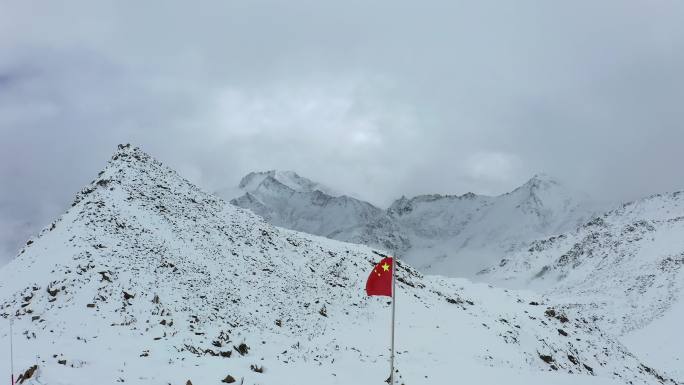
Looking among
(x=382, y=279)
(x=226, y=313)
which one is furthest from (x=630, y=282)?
(x=382, y=279)

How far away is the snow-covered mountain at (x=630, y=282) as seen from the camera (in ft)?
288

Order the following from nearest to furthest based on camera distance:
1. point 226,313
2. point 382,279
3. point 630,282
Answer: point 382,279, point 226,313, point 630,282

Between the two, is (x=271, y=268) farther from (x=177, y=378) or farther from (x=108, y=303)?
(x=177, y=378)

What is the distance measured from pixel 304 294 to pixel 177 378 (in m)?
19.4

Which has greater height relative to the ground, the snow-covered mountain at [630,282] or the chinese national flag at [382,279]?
the snow-covered mountain at [630,282]

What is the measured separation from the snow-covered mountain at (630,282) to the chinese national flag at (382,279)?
49985 mm

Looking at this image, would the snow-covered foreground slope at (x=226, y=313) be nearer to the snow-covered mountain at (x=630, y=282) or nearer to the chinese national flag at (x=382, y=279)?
the chinese national flag at (x=382, y=279)

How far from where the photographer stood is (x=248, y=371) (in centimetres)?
2017

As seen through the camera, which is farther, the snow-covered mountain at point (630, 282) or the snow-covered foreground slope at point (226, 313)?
the snow-covered mountain at point (630, 282)

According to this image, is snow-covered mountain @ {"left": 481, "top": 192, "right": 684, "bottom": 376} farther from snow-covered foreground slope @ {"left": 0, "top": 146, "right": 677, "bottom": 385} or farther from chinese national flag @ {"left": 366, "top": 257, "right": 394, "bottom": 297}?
chinese national flag @ {"left": 366, "top": 257, "right": 394, "bottom": 297}

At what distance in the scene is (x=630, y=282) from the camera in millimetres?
124125

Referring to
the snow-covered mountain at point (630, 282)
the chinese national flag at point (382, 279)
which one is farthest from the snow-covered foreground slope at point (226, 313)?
the snow-covered mountain at point (630, 282)

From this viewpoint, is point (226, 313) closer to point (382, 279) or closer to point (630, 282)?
point (382, 279)

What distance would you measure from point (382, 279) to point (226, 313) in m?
14.9
